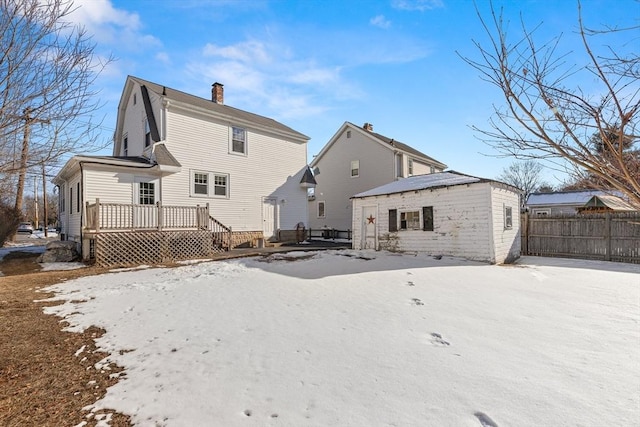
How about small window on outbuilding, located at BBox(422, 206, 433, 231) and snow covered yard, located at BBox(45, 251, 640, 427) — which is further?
small window on outbuilding, located at BBox(422, 206, 433, 231)

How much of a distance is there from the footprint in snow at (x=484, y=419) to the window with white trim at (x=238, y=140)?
16310mm

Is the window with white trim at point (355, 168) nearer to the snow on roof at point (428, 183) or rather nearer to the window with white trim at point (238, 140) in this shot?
the snow on roof at point (428, 183)

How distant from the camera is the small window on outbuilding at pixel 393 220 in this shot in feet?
44.1

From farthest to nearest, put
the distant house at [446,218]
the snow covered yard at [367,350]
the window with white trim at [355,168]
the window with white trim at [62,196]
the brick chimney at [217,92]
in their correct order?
the window with white trim at [355,168], the brick chimney at [217,92], the window with white trim at [62,196], the distant house at [446,218], the snow covered yard at [367,350]

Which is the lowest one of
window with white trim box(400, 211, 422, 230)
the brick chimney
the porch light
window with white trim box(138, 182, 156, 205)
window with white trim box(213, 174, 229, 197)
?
window with white trim box(400, 211, 422, 230)

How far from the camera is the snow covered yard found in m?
2.56

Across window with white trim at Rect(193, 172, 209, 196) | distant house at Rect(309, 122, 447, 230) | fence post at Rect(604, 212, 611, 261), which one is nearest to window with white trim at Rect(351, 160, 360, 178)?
distant house at Rect(309, 122, 447, 230)

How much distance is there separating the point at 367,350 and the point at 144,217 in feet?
39.5

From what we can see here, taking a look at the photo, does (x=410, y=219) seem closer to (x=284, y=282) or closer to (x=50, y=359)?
(x=284, y=282)

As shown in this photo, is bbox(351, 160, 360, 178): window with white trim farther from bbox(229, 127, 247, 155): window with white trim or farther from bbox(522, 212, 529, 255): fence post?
bbox(522, 212, 529, 255): fence post

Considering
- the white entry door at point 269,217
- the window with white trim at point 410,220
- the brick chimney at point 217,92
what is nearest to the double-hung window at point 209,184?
A: the white entry door at point 269,217

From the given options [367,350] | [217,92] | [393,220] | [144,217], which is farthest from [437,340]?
[217,92]

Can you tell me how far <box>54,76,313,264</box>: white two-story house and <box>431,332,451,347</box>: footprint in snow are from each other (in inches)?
436

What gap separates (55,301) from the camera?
6316 millimetres
